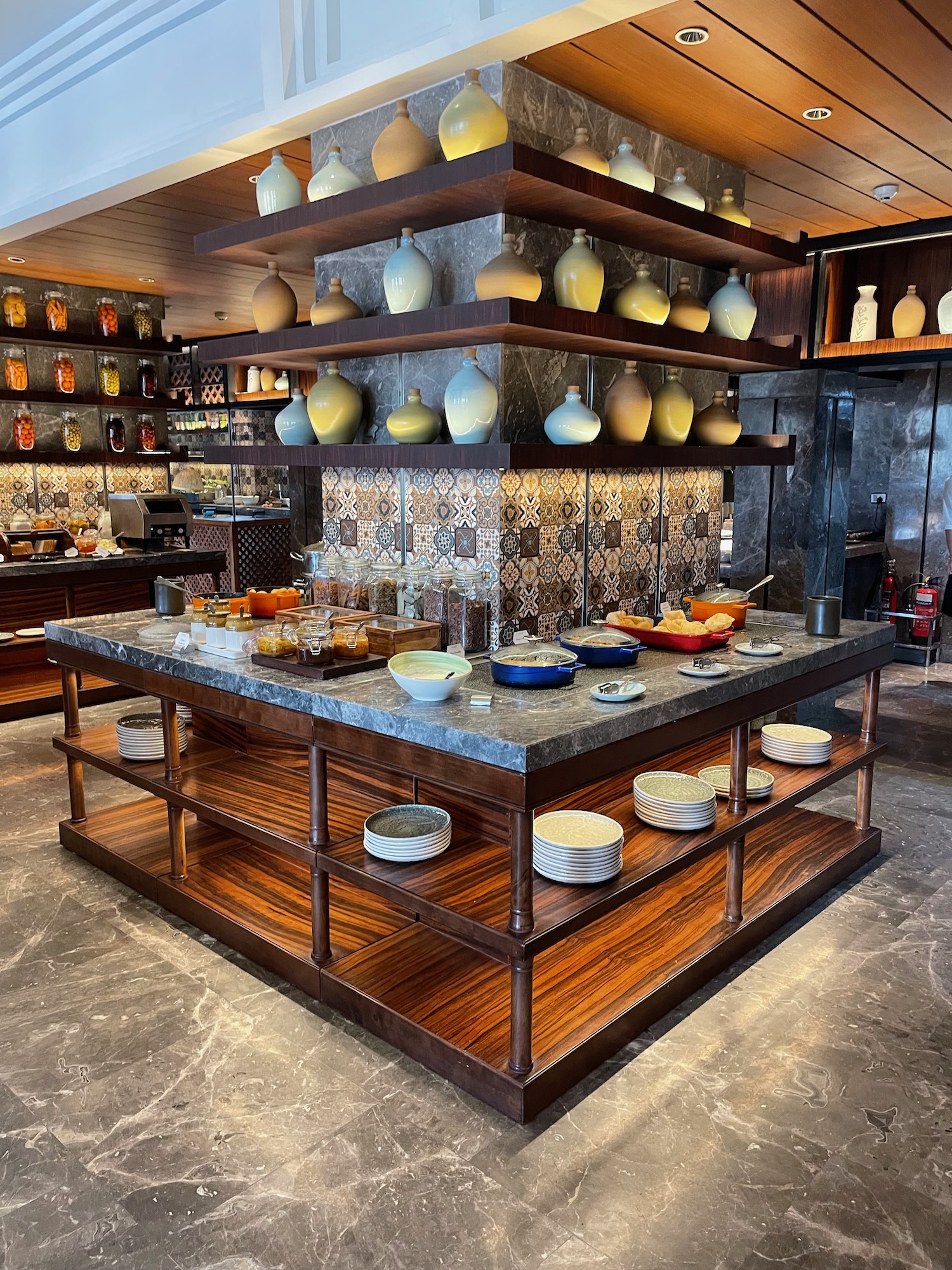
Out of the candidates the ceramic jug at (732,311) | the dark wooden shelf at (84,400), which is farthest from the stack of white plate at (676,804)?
the dark wooden shelf at (84,400)

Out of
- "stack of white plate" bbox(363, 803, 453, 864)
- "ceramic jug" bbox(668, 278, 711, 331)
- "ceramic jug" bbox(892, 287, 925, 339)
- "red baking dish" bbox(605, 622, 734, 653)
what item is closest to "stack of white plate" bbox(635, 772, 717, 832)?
"red baking dish" bbox(605, 622, 734, 653)

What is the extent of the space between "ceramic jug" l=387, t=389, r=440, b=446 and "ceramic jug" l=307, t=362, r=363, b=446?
338 mm

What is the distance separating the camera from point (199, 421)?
45.9 ft

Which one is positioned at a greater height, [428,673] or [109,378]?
[109,378]

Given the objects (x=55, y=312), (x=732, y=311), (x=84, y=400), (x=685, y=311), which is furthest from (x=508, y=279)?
(x=55, y=312)

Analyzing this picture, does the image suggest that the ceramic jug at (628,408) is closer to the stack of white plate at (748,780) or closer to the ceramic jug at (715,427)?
the ceramic jug at (715,427)

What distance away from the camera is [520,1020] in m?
2.15

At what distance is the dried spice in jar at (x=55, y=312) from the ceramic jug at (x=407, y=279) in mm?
4971

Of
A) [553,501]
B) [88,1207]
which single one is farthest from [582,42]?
[88,1207]

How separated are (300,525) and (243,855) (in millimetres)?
8126

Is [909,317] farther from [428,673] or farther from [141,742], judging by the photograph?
[141,742]

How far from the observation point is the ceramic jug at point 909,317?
18.8ft

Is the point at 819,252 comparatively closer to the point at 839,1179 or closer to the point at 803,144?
the point at 803,144

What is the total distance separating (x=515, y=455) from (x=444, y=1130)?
1.78m
